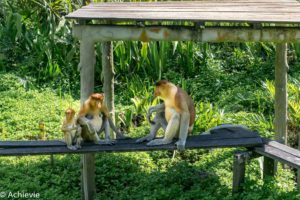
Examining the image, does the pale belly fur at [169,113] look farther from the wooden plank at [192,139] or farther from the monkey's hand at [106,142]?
the monkey's hand at [106,142]

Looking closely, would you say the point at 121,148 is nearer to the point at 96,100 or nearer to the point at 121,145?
the point at 121,145

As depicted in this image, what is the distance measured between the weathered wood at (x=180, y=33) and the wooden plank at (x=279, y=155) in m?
1.22

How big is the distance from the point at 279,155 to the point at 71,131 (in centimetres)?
225

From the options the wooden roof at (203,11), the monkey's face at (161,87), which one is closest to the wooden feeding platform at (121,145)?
the monkey's face at (161,87)

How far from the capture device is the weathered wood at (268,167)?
6906 mm

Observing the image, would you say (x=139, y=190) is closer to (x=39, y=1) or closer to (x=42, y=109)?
(x=42, y=109)

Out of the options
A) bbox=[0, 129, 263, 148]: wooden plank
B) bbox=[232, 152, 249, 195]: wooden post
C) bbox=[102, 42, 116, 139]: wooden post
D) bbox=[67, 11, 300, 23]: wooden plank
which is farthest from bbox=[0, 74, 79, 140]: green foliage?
bbox=[232, 152, 249, 195]: wooden post

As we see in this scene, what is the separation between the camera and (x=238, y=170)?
650 centimetres

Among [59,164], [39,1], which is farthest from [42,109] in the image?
[39,1]

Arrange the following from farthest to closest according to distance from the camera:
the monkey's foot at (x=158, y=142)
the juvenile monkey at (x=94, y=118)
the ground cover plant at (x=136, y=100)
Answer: the ground cover plant at (x=136, y=100)
the monkey's foot at (x=158, y=142)
the juvenile monkey at (x=94, y=118)

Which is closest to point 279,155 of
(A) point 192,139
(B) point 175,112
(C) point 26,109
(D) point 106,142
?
(A) point 192,139

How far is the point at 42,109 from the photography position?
8992mm

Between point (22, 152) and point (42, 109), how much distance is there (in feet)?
9.40

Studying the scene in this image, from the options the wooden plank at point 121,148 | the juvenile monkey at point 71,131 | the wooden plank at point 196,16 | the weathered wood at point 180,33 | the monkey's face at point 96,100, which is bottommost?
the wooden plank at point 121,148
